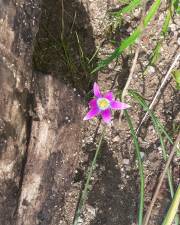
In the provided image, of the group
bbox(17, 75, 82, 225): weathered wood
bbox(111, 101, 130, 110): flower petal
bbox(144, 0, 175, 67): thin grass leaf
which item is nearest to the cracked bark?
bbox(17, 75, 82, 225): weathered wood

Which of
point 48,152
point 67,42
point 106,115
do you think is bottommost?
point 48,152

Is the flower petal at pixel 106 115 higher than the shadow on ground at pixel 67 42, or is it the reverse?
the shadow on ground at pixel 67 42

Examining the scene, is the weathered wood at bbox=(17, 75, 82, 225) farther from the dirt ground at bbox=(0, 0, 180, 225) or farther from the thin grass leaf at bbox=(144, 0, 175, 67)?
the thin grass leaf at bbox=(144, 0, 175, 67)

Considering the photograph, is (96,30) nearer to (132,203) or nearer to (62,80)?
(62,80)

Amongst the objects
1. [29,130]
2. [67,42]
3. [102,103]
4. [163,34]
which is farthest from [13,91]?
[163,34]

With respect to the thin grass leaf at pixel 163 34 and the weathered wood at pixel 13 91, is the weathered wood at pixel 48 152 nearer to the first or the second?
the weathered wood at pixel 13 91

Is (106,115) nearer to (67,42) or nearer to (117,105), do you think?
(117,105)

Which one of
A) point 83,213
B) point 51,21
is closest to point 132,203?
point 83,213

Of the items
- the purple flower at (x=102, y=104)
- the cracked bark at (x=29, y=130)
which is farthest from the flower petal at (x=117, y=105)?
the cracked bark at (x=29, y=130)
